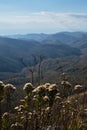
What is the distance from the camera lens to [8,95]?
8.80 m

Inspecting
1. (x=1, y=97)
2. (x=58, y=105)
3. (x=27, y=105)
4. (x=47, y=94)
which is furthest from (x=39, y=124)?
(x=58, y=105)

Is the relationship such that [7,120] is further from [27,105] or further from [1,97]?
[1,97]

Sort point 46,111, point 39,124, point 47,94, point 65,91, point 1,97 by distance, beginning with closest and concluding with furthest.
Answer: point 1,97
point 47,94
point 39,124
point 46,111
point 65,91

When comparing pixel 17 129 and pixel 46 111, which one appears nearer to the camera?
pixel 17 129

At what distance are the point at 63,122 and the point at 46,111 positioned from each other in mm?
633

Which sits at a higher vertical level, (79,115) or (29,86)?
(29,86)

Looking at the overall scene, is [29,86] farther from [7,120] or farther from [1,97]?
[1,97]

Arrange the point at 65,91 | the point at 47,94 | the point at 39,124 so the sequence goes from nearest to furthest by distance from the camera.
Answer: the point at 47,94 < the point at 39,124 < the point at 65,91

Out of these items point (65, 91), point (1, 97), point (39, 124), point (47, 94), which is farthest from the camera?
point (65, 91)

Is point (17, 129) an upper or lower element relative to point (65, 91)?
lower

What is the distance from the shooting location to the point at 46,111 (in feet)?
31.6

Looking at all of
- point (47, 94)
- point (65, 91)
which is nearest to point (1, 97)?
point (47, 94)

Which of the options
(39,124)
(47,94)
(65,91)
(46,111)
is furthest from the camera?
(65,91)

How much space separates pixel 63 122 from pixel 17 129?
1.29 meters
